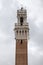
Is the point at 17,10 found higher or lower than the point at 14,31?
higher

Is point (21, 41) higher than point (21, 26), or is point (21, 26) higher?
point (21, 26)

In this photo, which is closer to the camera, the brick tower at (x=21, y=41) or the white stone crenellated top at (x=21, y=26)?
the brick tower at (x=21, y=41)

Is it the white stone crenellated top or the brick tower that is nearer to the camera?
the brick tower

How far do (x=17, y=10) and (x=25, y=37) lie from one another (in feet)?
17.1

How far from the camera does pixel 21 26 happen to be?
82.1ft

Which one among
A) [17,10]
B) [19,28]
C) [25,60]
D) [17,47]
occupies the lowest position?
[25,60]

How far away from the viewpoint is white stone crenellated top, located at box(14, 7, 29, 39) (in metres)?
24.5

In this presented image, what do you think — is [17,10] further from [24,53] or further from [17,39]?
[24,53]

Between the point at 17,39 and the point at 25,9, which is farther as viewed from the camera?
the point at 25,9

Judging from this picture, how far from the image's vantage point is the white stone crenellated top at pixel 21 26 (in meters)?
24.5

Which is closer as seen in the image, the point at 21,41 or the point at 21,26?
the point at 21,41

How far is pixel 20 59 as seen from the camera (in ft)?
77.8

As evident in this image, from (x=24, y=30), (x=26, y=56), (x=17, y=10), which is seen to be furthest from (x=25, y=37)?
(x=17, y=10)

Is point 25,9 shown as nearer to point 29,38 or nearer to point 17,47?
point 29,38
